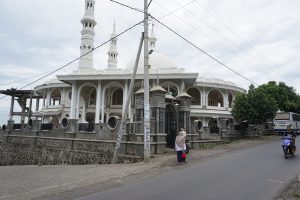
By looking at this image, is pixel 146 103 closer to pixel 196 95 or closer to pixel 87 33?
pixel 196 95

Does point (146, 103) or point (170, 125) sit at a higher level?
point (146, 103)

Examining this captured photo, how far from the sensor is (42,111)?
37.3 metres

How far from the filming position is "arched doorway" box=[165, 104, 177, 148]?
1564 centimetres

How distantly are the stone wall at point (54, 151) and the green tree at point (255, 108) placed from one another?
1274 cm

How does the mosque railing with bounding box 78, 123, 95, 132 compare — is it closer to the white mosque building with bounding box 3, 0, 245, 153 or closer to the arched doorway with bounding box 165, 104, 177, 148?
the white mosque building with bounding box 3, 0, 245, 153

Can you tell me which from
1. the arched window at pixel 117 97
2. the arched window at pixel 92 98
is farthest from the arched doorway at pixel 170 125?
the arched window at pixel 92 98

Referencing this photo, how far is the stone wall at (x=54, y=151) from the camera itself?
15.0 m

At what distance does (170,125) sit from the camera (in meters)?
15.8

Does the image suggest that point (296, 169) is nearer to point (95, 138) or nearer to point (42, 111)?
point (95, 138)

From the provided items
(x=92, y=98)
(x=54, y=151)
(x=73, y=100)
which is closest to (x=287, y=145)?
(x=54, y=151)

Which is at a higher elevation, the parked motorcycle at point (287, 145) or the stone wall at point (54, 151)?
the parked motorcycle at point (287, 145)

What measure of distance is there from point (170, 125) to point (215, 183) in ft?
29.3

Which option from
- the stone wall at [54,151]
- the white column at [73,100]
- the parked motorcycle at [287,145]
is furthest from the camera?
the white column at [73,100]

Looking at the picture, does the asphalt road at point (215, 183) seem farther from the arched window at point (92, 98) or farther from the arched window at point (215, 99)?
the arched window at point (215, 99)
